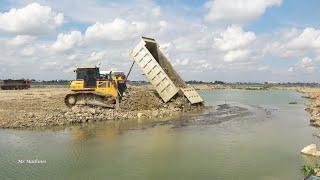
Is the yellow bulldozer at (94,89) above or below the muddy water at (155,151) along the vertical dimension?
above

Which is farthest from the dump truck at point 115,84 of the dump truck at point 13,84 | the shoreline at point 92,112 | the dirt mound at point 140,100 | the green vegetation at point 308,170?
the dump truck at point 13,84

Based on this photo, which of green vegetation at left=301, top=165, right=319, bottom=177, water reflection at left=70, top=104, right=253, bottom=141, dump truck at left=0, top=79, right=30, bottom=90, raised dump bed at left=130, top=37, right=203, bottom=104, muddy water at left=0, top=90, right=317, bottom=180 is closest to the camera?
green vegetation at left=301, top=165, right=319, bottom=177

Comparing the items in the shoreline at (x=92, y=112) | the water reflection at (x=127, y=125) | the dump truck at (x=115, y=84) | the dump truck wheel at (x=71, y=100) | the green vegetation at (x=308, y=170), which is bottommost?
the green vegetation at (x=308, y=170)

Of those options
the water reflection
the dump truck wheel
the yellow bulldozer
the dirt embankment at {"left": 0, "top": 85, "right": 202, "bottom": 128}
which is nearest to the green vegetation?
the water reflection

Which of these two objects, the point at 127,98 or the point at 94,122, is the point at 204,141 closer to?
the point at 94,122

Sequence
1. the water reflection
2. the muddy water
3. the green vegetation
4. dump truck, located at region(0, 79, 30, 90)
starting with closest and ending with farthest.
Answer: the green vegetation
the muddy water
the water reflection
dump truck, located at region(0, 79, 30, 90)

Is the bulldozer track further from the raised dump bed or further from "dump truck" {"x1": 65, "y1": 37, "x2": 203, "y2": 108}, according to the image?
the raised dump bed

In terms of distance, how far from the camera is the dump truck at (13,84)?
1825 inches

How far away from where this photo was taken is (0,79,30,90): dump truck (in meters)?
46.4

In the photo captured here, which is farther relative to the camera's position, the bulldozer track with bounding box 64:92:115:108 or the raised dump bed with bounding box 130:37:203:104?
the raised dump bed with bounding box 130:37:203:104

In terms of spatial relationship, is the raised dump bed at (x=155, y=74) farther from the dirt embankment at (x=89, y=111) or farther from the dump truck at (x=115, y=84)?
the dirt embankment at (x=89, y=111)

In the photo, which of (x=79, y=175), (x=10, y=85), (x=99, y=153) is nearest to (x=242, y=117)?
→ (x=99, y=153)

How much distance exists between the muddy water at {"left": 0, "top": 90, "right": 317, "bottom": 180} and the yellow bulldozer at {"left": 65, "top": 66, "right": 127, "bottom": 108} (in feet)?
11.4

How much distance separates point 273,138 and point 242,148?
267cm
